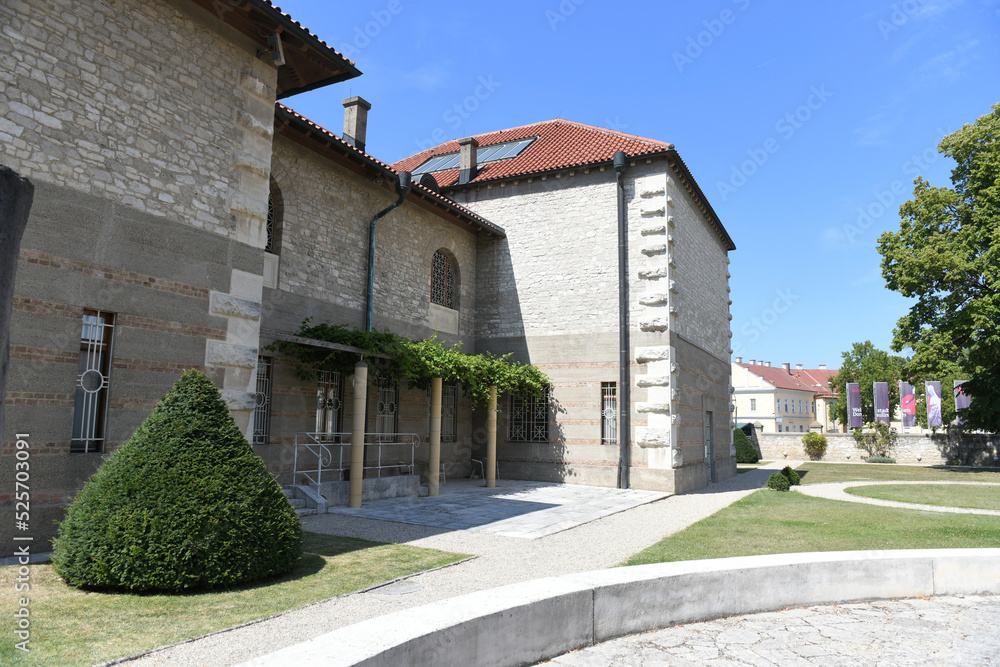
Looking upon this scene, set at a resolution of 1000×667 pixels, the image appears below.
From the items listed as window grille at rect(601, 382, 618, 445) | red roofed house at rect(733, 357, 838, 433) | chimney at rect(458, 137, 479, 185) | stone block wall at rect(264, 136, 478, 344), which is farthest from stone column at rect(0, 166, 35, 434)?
red roofed house at rect(733, 357, 838, 433)

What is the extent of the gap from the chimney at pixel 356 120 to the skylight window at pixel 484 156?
4.50 metres

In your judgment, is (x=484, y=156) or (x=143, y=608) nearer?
(x=143, y=608)

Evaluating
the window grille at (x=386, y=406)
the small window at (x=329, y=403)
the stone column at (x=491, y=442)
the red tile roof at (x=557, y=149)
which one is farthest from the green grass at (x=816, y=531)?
the red tile roof at (x=557, y=149)

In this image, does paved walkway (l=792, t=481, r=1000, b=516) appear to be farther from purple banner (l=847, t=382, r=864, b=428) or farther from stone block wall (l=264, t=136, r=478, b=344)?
purple banner (l=847, t=382, r=864, b=428)

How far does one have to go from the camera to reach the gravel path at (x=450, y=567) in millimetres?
4184

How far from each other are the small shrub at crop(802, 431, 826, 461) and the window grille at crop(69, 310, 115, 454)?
37.5 meters

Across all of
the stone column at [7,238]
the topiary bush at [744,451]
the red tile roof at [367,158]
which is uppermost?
the red tile roof at [367,158]

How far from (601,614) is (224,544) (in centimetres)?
328

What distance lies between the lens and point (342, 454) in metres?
12.5

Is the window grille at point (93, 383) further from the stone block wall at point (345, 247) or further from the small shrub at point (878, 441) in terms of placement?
the small shrub at point (878, 441)

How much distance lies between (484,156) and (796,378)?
64.5 metres

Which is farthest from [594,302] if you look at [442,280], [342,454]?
[342,454]

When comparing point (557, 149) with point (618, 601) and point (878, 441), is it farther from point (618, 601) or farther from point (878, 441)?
point (878, 441)

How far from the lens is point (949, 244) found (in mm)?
23688
